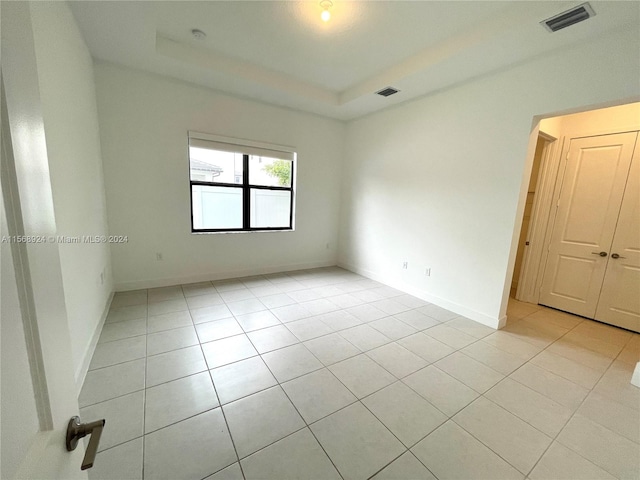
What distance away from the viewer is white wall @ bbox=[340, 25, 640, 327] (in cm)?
224

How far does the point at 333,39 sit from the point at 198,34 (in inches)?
52.8

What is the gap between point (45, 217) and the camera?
548mm

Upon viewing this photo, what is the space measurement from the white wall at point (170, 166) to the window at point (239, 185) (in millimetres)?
134

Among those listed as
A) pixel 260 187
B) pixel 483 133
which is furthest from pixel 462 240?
pixel 260 187

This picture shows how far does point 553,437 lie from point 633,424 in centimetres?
64

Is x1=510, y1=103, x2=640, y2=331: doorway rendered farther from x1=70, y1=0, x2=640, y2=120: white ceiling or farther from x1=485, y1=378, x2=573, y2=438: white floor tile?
x1=485, y1=378, x2=573, y2=438: white floor tile

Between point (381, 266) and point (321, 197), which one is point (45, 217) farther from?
point (321, 197)

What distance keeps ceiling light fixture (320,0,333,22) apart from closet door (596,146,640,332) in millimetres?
3547

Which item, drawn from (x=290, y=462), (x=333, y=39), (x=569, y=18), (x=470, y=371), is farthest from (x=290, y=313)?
(x=569, y=18)

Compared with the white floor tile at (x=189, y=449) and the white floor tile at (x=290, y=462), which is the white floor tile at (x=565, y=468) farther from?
the white floor tile at (x=189, y=449)

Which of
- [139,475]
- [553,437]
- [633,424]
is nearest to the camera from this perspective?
[139,475]

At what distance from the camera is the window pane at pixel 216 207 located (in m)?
3.77

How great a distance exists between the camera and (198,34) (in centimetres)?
256

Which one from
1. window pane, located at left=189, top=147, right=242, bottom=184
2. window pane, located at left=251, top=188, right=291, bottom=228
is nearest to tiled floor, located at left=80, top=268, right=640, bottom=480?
window pane, located at left=251, top=188, right=291, bottom=228
